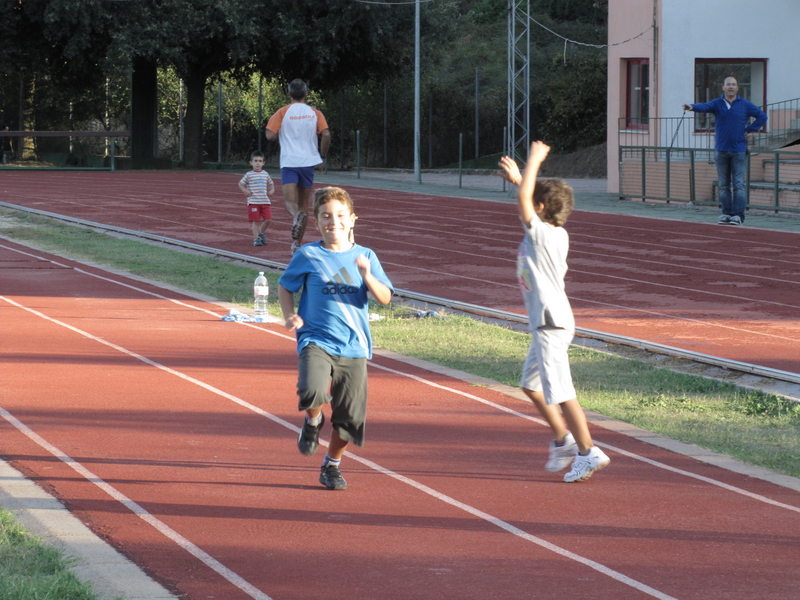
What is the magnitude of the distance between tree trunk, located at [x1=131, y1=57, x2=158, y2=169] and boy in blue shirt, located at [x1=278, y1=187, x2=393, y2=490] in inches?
1499

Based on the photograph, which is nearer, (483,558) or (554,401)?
(483,558)

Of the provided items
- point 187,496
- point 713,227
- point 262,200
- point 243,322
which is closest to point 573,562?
point 187,496

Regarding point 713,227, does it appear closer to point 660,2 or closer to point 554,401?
point 660,2

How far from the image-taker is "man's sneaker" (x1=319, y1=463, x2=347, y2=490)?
5.35 meters

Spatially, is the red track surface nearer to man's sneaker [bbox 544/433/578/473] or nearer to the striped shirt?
the striped shirt

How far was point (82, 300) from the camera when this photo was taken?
453 inches

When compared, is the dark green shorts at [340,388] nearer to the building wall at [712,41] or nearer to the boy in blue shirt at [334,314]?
the boy in blue shirt at [334,314]

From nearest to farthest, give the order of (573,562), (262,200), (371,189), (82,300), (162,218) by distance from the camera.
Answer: (573,562) < (82,300) < (262,200) < (162,218) < (371,189)

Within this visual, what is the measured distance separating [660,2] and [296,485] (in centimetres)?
2189

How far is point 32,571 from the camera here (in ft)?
13.3

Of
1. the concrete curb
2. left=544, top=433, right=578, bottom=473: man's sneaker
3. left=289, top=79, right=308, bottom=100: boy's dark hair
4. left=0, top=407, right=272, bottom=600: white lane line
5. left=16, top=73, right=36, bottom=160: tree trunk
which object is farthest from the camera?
left=16, top=73, right=36, bottom=160: tree trunk

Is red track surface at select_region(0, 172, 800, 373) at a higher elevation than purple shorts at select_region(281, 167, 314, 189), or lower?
lower

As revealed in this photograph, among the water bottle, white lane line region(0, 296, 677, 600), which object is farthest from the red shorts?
white lane line region(0, 296, 677, 600)

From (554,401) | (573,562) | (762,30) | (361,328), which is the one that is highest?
(762,30)
